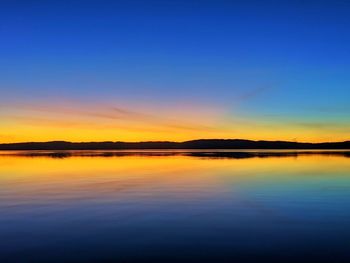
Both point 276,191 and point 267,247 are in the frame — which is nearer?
point 267,247

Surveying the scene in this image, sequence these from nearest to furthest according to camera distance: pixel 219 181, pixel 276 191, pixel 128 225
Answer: pixel 128 225 < pixel 276 191 < pixel 219 181

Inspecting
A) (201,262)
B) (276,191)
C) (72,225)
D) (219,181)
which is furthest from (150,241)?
(219,181)

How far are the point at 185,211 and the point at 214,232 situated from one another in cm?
561

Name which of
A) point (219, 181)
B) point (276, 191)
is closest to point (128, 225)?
point (276, 191)

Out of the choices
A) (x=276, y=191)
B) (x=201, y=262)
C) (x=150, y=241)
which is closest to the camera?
(x=201, y=262)

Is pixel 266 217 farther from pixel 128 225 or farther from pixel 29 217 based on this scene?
pixel 29 217

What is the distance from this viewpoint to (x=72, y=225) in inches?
773

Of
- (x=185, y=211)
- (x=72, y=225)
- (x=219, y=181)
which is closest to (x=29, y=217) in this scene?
(x=72, y=225)

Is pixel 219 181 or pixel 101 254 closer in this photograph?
pixel 101 254

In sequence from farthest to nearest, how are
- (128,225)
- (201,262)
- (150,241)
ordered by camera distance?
(128,225) → (150,241) → (201,262)

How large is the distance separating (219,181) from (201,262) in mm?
27631

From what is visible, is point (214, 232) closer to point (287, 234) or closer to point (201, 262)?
point (287, 234)

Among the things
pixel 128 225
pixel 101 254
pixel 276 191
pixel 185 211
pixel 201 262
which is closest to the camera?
pixel 201 262

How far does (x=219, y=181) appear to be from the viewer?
1608 inches
